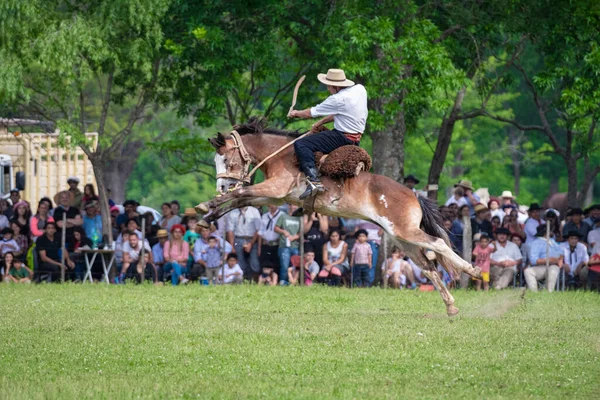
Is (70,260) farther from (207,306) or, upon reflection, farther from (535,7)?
(535,7)

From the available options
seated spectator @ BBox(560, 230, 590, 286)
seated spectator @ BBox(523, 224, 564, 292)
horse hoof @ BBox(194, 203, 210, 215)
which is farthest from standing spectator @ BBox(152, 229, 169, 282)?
seated spectator @ BBox(560, 230, 590, 286)

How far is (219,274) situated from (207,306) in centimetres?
579

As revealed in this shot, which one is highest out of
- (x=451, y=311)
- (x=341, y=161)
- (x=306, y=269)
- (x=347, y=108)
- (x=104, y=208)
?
(x=347, y=108)

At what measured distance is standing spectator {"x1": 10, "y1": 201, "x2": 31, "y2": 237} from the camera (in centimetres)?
2312

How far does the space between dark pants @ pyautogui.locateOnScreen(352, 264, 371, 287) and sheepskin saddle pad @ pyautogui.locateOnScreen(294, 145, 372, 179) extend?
718 centimetres

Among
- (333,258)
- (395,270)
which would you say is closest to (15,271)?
(333,258)

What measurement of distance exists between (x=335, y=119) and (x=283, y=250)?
24.7 feet

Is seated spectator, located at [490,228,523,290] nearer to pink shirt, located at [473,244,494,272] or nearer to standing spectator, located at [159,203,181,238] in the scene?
pink shirt, located at [473,244,494,272]

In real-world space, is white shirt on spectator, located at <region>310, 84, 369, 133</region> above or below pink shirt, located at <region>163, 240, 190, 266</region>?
above

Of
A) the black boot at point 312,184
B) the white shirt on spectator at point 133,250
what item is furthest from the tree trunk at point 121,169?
the black boot at point 312,184

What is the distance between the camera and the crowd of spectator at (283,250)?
852 inches

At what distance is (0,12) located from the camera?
22188mm

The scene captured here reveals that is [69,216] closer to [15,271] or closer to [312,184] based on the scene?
[15,271]

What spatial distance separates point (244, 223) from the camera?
22812 mm
